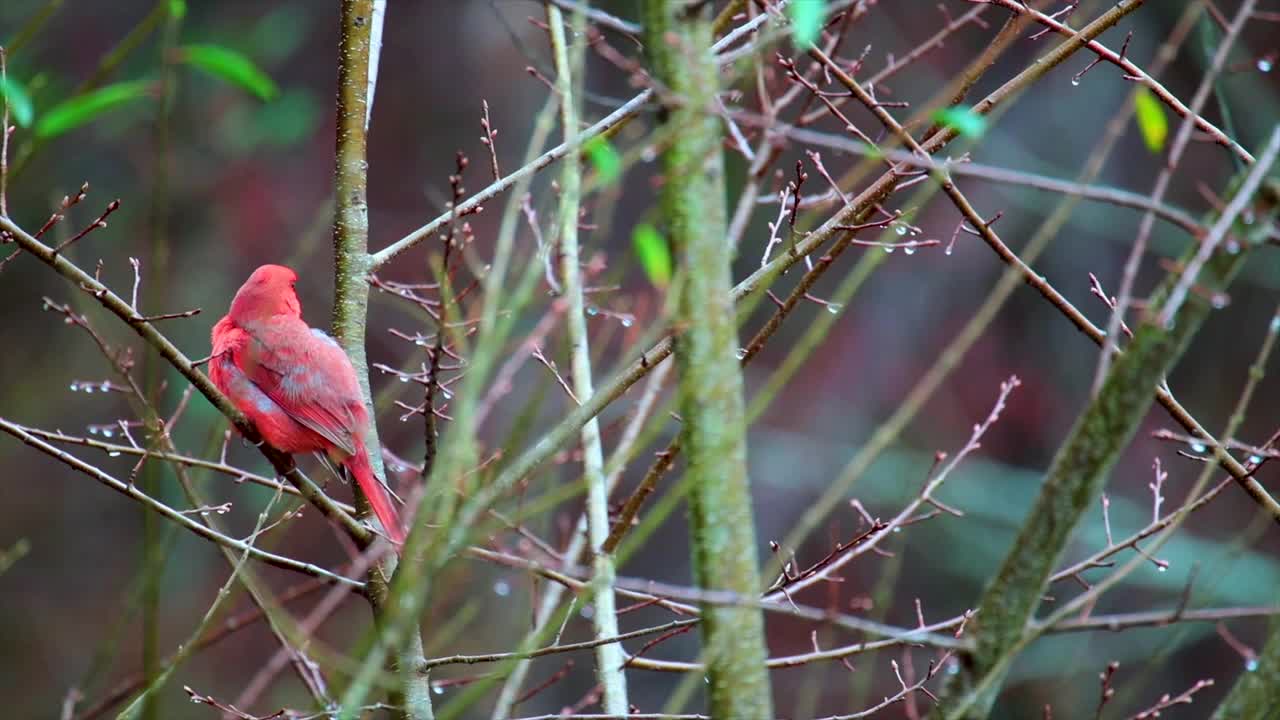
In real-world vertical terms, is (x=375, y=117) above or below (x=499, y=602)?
above

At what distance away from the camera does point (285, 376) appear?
3.30 meters

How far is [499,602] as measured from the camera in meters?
8.50

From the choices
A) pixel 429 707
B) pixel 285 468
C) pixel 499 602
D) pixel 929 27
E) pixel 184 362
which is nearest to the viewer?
pixel 184 362

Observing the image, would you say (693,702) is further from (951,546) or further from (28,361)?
(28,361)

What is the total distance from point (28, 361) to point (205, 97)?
2.18m

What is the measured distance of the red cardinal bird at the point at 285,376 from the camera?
3068 mm

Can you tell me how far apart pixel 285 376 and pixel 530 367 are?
516cm

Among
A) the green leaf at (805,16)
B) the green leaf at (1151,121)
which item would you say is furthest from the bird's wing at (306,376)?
the green leaf at (1151,121)

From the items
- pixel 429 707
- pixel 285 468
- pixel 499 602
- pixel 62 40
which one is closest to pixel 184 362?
pixel 285 468

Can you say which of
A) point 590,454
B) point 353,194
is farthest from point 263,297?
point 590,454

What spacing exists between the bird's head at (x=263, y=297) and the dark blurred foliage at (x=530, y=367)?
4820 millimetres

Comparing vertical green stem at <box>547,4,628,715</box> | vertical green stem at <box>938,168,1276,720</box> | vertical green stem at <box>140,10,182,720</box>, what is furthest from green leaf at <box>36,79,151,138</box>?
vertical green stem at <box>938,168,1276,720</box>

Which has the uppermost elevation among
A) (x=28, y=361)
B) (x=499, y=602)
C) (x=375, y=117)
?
(x=375, y=117)

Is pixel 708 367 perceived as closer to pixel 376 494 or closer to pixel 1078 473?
pixel 1078 473
